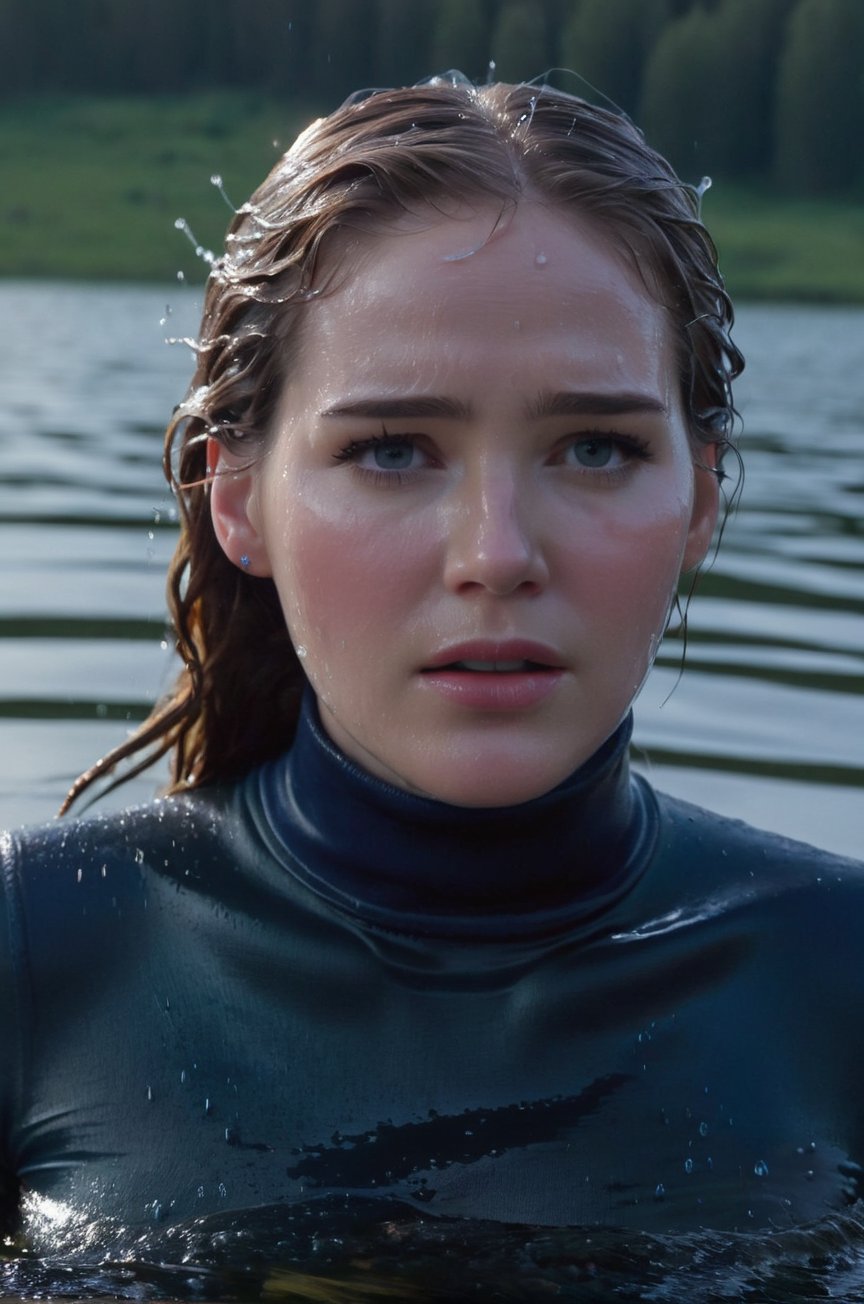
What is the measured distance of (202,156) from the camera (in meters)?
64.3

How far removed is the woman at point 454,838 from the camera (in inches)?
86.4

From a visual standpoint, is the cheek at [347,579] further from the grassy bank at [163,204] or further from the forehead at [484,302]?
the grassy bank at [163,204]

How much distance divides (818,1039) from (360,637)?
0.79 m

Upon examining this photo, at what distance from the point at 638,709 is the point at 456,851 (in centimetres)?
301

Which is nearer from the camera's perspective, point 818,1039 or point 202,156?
point 818,1039

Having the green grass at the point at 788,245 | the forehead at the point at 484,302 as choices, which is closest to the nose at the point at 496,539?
the forehead at the point at 484,302

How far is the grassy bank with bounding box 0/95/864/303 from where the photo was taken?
176 ft

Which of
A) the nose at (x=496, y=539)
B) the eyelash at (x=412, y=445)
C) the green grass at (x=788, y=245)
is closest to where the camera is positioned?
the nose at (x=496, y=539)

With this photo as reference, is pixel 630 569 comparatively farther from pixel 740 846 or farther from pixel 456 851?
pixel 740 846

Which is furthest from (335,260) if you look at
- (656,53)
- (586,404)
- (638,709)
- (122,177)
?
(122,177)

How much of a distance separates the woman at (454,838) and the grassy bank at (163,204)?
46101mm

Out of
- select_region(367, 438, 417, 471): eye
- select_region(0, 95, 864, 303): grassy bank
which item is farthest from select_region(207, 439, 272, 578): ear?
select_region(0, 95, 864, 303): grassy bank

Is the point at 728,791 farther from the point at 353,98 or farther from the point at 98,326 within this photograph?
the point at 98,326

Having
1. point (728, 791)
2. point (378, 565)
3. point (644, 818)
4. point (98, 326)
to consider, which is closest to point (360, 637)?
point (378, 565)
